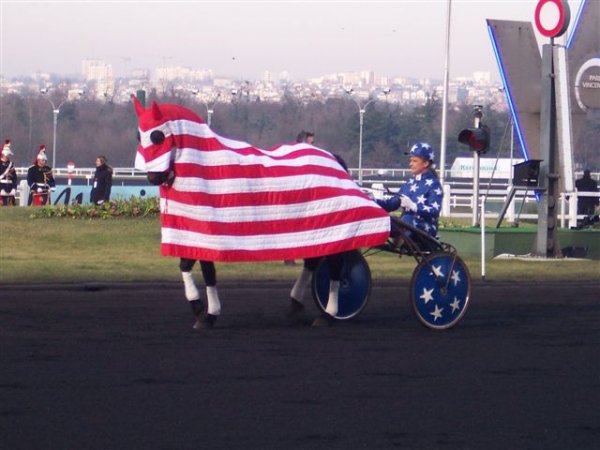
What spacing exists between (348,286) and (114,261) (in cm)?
803

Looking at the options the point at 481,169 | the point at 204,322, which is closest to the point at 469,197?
the point at 204,322

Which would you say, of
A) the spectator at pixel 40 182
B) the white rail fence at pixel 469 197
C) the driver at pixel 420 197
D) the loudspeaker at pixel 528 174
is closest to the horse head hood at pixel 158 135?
the white rail fence at pixel 469 197

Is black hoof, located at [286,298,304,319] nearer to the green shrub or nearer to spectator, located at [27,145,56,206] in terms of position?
the green shrub

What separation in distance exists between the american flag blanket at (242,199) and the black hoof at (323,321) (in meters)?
0.80

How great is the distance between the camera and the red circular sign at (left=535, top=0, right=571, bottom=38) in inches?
788

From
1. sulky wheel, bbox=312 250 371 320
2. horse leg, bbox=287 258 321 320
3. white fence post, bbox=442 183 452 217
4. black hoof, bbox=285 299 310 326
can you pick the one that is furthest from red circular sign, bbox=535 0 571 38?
white fence post, bbox=442 183 452 217

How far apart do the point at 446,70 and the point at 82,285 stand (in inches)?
936

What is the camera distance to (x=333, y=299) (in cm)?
1138

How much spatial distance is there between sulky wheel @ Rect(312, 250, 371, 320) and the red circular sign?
988cm

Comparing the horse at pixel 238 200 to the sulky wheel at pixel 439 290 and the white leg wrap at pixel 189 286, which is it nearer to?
the white leg wrap at pixel 189 286

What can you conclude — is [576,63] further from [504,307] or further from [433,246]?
[433,246]

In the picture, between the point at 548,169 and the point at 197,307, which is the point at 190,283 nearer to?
the point at 197,307

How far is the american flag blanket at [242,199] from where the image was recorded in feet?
34.0

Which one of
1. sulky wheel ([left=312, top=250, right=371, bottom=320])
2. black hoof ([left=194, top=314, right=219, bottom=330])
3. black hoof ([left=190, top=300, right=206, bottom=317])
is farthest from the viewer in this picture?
sulky wheel ([left=312, top=250, right=371, bottom=320])
